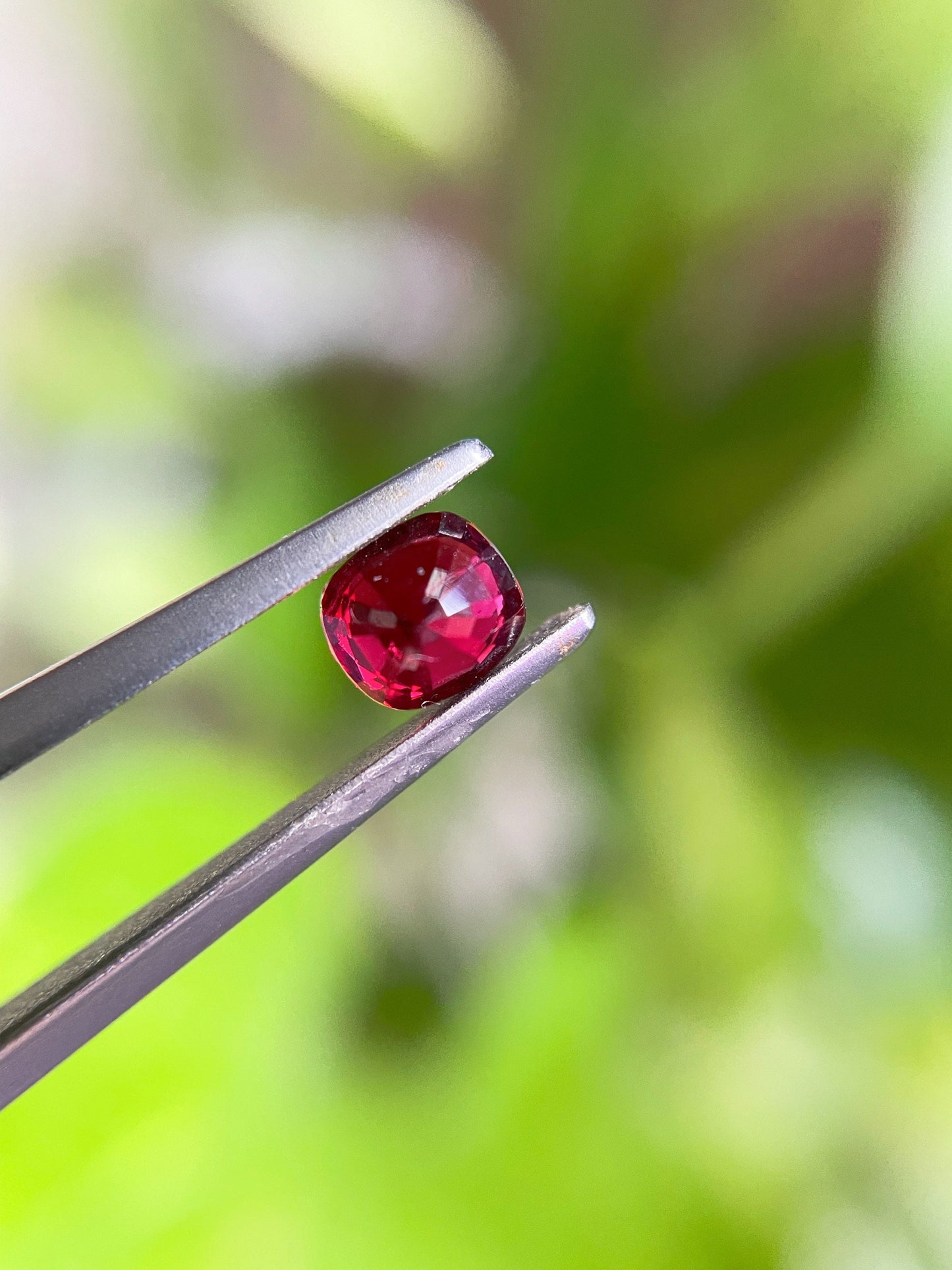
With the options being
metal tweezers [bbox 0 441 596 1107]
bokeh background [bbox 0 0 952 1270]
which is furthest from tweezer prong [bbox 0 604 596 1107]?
bokeh background [bbox 0 0 952 1270]

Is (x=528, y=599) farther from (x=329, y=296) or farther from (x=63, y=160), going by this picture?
(x=63, y=160)

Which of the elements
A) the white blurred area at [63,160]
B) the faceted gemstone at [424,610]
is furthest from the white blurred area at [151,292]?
the faceted gemstone at [424,610]

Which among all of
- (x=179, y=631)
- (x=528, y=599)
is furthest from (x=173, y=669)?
(x=528, y=599)

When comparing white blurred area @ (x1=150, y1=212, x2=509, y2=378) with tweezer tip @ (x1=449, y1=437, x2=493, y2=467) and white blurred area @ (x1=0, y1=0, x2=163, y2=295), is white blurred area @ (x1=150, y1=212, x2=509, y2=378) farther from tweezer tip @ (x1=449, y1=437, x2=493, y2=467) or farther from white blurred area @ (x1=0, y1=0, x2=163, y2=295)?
tweezer tip @ (x1=449, y1=437, x2=493, y2=467)

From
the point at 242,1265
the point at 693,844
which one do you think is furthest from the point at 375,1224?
the point at 693,844

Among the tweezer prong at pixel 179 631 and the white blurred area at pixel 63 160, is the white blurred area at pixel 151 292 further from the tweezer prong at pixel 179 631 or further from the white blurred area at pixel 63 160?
the tweezer prong at pixel 179 631

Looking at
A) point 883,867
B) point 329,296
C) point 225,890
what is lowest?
point 883,867

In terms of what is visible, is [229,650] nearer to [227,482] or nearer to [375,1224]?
[227,482]
